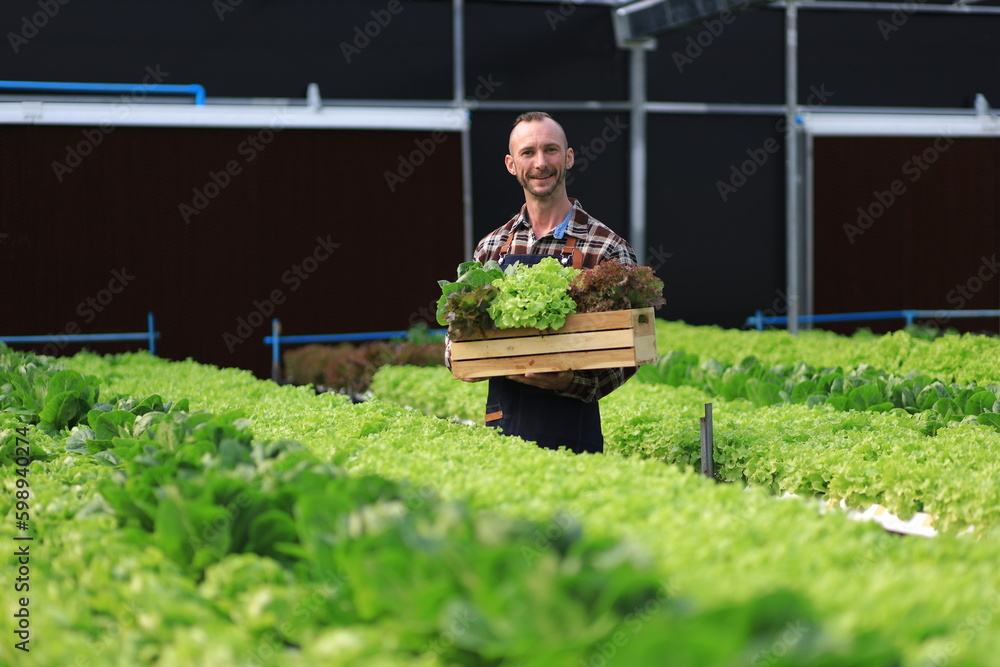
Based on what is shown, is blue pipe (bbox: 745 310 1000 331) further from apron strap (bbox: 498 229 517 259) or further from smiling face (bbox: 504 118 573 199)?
smiling face (bbox: 504 118 573 199)

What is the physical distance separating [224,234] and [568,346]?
8.32 metres

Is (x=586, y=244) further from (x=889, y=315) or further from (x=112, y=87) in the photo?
(x=889, y=315)

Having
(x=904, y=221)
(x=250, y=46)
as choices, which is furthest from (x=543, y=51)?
(x=904, y=221)

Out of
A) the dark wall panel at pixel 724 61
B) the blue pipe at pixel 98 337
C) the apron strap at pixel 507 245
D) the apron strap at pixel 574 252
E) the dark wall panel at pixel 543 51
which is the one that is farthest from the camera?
the dark wall panel at pixel 724 61

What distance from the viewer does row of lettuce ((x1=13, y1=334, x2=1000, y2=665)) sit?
1.64 meters

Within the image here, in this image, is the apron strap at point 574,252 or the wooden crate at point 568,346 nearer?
the wooden crate at point 568,346

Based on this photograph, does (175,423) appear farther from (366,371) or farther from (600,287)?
(366,371)

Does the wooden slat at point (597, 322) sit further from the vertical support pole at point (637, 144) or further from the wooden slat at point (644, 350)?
the vertical support pole at point (637, 144)

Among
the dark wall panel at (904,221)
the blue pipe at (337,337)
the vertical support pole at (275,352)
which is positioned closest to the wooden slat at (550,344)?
the vertical support pole at (275,352)

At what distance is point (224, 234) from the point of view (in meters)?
11.7

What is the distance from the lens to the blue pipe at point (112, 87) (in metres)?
11.6

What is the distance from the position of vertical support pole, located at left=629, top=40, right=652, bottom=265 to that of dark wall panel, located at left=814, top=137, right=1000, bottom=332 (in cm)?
222

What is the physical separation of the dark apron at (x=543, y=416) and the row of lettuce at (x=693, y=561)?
0.29 m

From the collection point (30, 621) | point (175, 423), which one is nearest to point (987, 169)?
point (175, 423)
